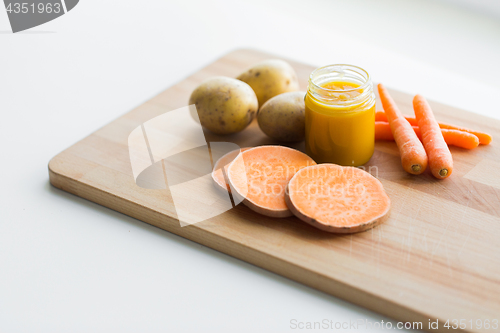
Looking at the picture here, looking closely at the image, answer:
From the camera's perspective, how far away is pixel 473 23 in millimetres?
3465

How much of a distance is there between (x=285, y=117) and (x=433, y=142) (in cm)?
62

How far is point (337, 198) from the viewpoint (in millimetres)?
1771

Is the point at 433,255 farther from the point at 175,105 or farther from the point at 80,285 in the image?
the point at 175,105

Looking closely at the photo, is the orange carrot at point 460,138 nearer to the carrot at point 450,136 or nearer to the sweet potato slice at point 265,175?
the carrot at point 450,136

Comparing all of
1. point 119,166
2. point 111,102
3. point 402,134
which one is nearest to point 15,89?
point 111,102

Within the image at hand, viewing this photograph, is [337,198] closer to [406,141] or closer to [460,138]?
[406,141]

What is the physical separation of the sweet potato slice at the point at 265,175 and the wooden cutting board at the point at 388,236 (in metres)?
0.06

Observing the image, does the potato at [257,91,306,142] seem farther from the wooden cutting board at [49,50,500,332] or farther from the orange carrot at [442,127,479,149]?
the orange carrot at [442,127,479,149]

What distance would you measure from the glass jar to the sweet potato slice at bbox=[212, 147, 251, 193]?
1.07ft

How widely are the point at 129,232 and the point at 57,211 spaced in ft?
1.12

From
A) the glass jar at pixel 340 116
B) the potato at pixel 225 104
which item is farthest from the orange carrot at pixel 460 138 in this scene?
the potato at pixel 225 104

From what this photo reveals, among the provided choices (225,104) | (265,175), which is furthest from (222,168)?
(225,104)

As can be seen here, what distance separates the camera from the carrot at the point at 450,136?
2.14 metres

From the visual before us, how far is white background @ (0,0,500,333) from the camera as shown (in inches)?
61.6
